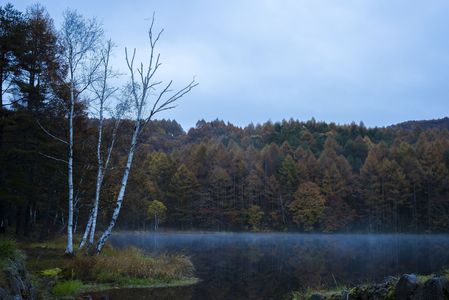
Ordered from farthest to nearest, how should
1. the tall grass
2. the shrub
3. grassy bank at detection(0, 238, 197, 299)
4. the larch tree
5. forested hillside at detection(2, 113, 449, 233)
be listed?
the larch tree, forested hillside at detection(2, 113, 449, 233), the tall grass, grassy bank at detection(0, 238, 197, 299), the shrub

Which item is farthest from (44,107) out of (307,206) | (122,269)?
(307,206)

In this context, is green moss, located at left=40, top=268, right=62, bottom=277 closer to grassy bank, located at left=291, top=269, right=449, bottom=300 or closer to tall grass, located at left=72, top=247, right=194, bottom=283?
tall grass, located at left=72, top=247, right=194, bottom=283

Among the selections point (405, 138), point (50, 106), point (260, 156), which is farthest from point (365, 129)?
point (50, 106)

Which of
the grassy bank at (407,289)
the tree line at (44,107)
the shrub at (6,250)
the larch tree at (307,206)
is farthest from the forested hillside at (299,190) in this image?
the grassy bank at (407,289)

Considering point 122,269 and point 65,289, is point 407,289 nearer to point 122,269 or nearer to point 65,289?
point 65,289

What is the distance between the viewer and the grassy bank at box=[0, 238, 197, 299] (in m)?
16.8

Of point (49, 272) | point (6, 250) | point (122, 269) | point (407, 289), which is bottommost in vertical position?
point (122, 269)

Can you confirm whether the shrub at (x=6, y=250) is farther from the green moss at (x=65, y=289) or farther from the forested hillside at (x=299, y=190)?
the forested hillside at (x=299, y=190)

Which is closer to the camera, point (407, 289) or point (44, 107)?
point (407, 289)

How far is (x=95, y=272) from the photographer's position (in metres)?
19.2

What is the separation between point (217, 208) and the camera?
97.0m

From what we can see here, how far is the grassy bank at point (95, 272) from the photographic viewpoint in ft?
55.1

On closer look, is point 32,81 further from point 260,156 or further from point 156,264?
point 260,156

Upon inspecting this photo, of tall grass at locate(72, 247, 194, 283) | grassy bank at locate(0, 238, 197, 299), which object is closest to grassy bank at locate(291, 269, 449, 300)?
grassy bank at locate(0, 238, 197, 299)
